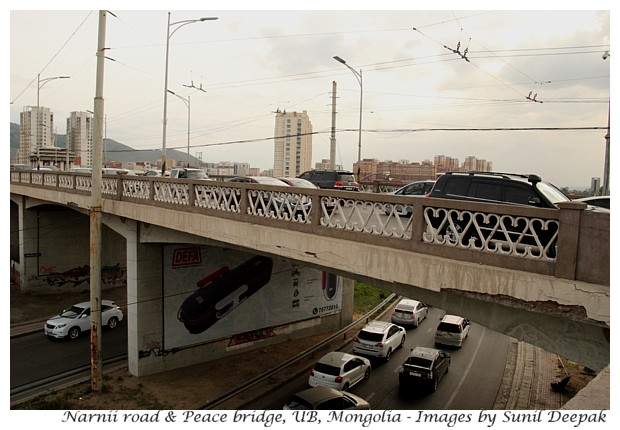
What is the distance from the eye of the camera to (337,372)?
14.9 metres

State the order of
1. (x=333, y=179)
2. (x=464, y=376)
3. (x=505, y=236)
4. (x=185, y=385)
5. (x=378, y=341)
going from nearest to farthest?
1. (x=505, y=236)
2. (x=185, y=385)
3. (x=464, y=376)
4. (x=378, y=341)
5. (x=333, y=179)

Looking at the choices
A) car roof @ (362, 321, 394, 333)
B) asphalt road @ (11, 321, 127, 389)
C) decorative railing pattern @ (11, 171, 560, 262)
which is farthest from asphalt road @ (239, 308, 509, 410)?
asphalt road @ (11, 321, 127, 389)

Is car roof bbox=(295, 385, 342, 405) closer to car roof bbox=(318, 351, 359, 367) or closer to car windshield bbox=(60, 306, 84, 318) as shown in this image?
car roof bbox=(318, 351, 359, 367)

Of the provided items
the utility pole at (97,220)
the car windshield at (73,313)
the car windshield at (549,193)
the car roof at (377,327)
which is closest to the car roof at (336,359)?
the car roof at (377,327)

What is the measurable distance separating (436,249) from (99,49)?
11522 millimetres

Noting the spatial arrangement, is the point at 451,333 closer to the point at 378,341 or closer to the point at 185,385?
the point at 378,341

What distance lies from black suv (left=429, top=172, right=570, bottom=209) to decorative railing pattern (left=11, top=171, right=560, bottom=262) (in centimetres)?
62

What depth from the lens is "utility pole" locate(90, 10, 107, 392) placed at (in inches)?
522

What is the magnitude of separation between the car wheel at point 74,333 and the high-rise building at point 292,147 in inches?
1475

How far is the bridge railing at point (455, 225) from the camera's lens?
5.16 meters

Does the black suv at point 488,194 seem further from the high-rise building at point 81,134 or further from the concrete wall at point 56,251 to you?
the high-rise building at point 81,134

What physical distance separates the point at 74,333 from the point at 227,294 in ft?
24.0

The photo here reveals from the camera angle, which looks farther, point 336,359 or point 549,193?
point 336,359

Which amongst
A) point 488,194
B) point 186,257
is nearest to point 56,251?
point 186,257
